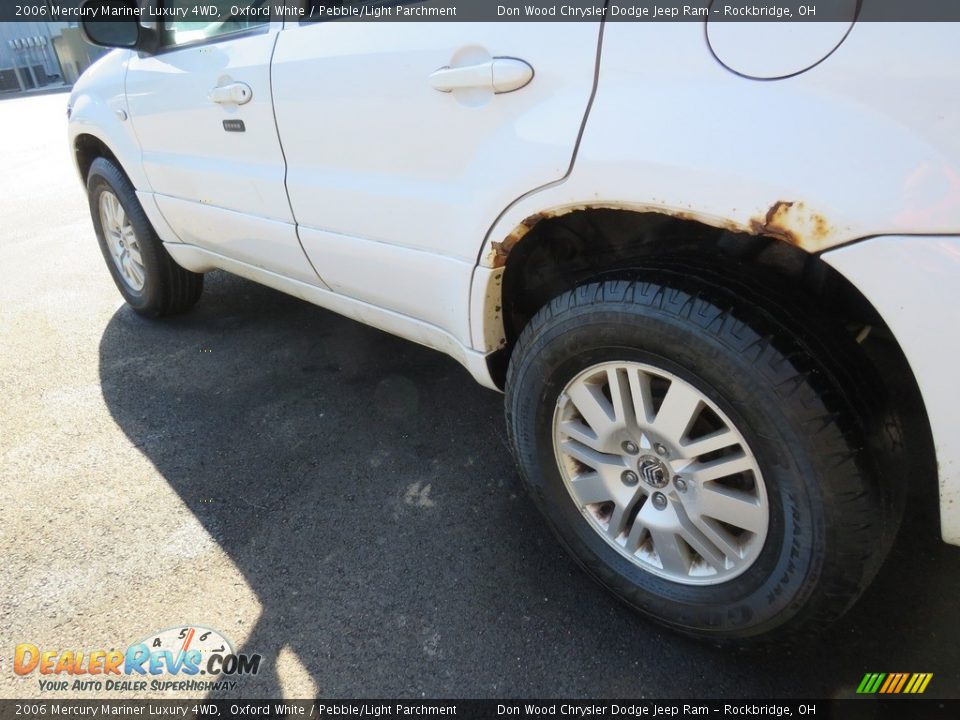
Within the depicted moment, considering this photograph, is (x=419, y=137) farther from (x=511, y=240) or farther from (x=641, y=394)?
(x=641, y=394)

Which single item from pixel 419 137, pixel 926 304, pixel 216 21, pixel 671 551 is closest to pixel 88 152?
pixel 216 21

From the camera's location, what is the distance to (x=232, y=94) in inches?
89.8

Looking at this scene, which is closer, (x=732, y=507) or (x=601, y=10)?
(x=601, y=10)

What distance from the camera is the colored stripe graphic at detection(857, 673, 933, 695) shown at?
162 centimetres

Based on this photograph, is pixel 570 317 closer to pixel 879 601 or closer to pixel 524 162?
pixel 524 162

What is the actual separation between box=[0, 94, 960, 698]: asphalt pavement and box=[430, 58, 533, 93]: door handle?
136 centimetres

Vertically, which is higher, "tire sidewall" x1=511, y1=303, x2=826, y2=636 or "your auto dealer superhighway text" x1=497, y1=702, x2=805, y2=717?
A: "tire sidewall" x1=511, y1=303, x2=826, y2=636

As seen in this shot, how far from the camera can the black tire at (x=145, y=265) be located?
3354mm

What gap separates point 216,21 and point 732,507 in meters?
2.49

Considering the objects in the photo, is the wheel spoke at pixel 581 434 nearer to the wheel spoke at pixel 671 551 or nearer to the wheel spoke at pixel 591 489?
the wheel spoke at pixel 591 489

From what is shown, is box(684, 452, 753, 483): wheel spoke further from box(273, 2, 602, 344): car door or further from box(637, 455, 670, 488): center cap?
box(273, 2, 602, 344): car door

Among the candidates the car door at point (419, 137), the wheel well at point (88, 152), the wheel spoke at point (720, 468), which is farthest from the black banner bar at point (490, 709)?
the wheel well at point (88, 152)

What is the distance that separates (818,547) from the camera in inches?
55.3

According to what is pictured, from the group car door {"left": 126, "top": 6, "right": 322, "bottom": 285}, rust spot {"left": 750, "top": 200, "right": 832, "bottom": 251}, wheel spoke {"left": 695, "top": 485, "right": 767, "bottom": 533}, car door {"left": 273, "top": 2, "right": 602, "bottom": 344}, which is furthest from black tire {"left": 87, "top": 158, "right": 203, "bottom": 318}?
rust spot {"left": 750, "top": 200, "right": 832, "bottom": 251}
